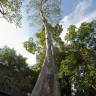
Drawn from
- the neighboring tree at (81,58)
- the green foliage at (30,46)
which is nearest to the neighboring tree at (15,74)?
the green foliage at (30,46)

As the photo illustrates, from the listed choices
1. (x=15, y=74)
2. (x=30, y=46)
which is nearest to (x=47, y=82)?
(x=15, y=74)

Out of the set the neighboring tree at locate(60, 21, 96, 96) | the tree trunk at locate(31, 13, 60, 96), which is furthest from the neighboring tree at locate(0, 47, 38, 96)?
the tree trunk at locate(31, 13, 60, 96)

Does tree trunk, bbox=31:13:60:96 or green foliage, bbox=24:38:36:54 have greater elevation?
green foliage, bbox=24:38:36:54

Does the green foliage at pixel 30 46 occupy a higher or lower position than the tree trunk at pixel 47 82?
higher

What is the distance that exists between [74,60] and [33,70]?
4447 mm

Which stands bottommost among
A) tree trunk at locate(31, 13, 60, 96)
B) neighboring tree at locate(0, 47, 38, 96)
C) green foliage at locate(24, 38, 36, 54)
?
tree trunk at locate(31, 13, 60, 96)

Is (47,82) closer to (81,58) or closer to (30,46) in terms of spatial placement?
(81,58)

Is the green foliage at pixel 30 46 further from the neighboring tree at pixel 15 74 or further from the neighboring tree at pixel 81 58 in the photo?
the neighboring tree at pixel 81 58

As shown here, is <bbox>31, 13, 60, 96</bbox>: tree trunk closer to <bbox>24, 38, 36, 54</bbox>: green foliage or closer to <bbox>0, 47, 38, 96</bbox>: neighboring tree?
<bbox>0, 47, 38, 96</bbox>: neighboring tree

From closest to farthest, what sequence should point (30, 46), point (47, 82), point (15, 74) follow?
point (47, 82) → point (15, 74) → point (30, 46)

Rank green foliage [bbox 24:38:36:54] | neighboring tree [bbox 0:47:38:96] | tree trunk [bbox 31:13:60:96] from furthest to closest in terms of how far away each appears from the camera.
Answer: green foliage [bbox 24:38:36:54] → neighboring tree [bbox 0:47:38:96] → tree trunk [bbox 31:13:60:96]

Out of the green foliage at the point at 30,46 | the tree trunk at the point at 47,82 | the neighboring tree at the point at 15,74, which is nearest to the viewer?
the tree trunk at the point at 47,82

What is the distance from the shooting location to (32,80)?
26.1 m

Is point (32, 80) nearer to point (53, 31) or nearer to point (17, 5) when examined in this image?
point (53, 31)
